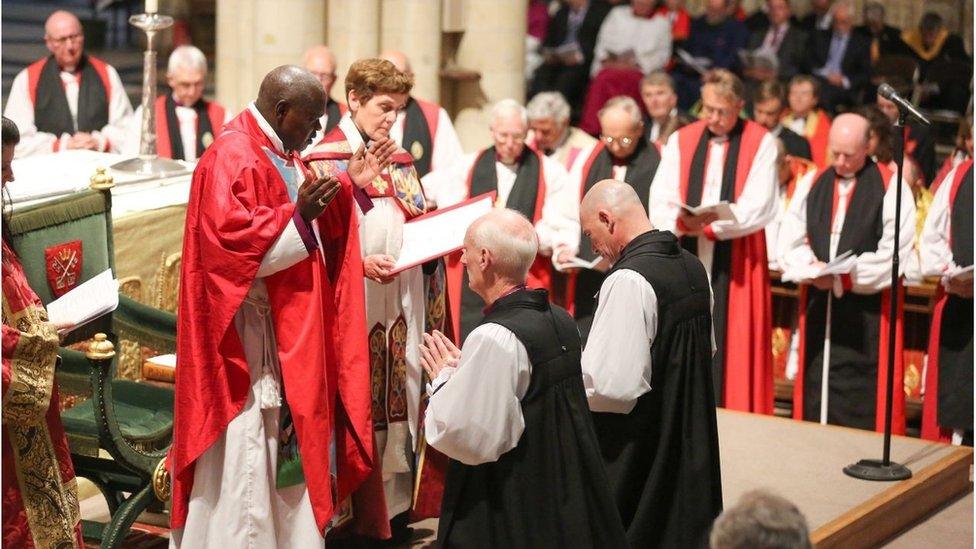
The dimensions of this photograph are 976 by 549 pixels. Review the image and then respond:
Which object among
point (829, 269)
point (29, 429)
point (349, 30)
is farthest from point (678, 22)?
point (29, 429)

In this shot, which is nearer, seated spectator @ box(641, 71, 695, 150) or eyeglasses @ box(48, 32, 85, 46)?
eyeglasses @ box(48, 32, 85, 46)

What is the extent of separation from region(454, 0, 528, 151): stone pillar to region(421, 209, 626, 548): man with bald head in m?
6.16

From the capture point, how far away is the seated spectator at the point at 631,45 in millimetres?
12711

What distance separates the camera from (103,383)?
4852 mm

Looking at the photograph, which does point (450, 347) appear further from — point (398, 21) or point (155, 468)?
point (398, 21)

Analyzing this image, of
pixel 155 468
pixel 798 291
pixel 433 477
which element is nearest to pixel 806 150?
pixel 798 291

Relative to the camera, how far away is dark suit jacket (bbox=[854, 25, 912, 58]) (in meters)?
13.4

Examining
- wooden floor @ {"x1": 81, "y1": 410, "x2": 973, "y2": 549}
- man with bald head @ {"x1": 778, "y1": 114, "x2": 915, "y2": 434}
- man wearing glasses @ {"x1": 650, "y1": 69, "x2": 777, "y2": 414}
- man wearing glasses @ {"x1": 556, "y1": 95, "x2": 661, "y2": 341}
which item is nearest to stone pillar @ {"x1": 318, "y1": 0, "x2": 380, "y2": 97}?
man wearing glasses @ {"x1": 556, "y1": 95, "x2": 661, "y2": 341}

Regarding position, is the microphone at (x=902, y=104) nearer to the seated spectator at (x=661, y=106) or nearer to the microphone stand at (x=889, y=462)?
the microphone stand at (x=889, y=462)

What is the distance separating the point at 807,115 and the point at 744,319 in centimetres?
345

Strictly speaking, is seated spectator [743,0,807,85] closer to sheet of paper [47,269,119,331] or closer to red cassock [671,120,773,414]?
red cassock [671,120,773,414]

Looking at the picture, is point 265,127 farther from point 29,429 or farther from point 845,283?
point 845,283

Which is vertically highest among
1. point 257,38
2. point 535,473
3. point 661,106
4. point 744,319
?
point 257,38

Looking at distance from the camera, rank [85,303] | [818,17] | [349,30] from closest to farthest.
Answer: [85,303], [349,30], [818,17]
